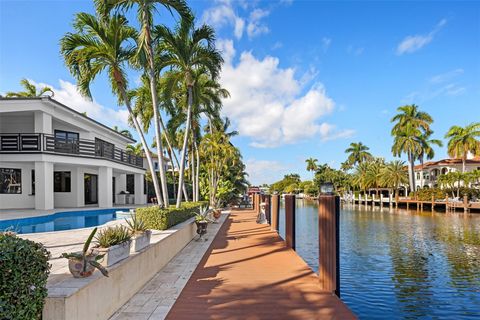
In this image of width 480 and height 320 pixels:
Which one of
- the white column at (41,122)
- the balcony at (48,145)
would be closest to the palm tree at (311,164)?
the balcony at (48,145)

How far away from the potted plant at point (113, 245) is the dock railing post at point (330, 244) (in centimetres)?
354

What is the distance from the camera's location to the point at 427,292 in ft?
25.7

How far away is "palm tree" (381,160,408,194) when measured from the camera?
49.2m

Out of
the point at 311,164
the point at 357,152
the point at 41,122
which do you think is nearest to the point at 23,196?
the point at 41,122

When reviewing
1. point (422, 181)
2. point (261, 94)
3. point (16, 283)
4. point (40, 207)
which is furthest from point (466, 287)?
point (422, 181)

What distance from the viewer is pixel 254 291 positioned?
18.2 feet

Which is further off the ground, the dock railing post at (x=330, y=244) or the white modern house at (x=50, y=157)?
the white modern house at (x=50, y=157)

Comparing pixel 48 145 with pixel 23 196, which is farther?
pixel 23 196

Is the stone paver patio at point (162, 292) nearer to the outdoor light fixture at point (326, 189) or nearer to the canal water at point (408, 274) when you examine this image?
the outdoor light fixture at point (326, 189)

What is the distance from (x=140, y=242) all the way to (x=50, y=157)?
1412 cm

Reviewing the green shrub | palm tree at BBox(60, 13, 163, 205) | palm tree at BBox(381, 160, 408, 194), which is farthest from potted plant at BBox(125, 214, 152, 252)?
palm tree at BBox(381, 160, 408, 194)

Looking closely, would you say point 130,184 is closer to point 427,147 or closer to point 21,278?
point 21,278

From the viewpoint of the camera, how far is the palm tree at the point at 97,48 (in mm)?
9617

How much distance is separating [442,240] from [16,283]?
1796cm
